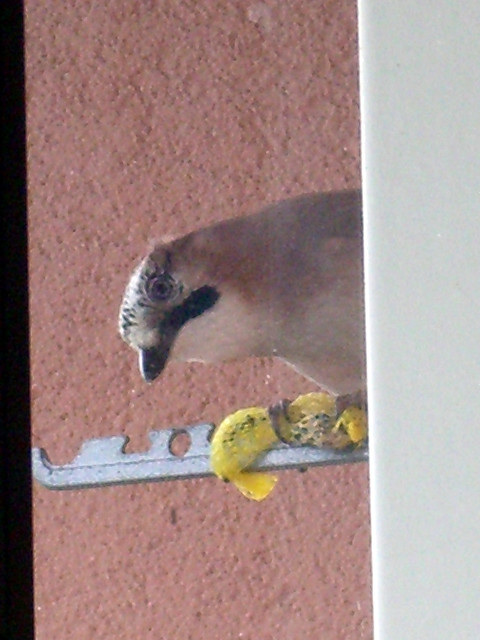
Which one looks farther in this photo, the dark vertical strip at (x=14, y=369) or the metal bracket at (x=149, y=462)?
the metal bracket at (x=149, y=462)

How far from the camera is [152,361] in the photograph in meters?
0.37

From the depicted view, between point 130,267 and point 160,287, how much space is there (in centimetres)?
2

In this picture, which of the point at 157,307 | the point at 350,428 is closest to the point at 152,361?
the point at 157,307

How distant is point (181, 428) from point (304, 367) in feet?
0.22

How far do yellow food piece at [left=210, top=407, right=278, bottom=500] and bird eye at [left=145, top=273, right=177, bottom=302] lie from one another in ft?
0.20

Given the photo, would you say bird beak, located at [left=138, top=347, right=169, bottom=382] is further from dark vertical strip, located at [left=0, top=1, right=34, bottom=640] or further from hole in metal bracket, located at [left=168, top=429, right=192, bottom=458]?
dark vertical strip, located at [left=0, top=1, right=34, bottom=640]

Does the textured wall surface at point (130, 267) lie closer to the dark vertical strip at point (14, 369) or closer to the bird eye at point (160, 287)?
the bird eye at point (160, 287)

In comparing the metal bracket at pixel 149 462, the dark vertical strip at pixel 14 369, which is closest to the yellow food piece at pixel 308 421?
the metal bracket at pixel 149 462

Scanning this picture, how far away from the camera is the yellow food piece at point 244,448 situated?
332 millimetres

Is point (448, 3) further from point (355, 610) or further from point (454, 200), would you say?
point (355, 610)

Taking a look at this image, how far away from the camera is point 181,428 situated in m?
0.37

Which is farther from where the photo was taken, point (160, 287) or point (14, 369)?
point (160, 287)

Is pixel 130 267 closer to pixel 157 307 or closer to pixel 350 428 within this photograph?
pixel 157 307

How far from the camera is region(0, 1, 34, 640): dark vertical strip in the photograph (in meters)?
0.20
